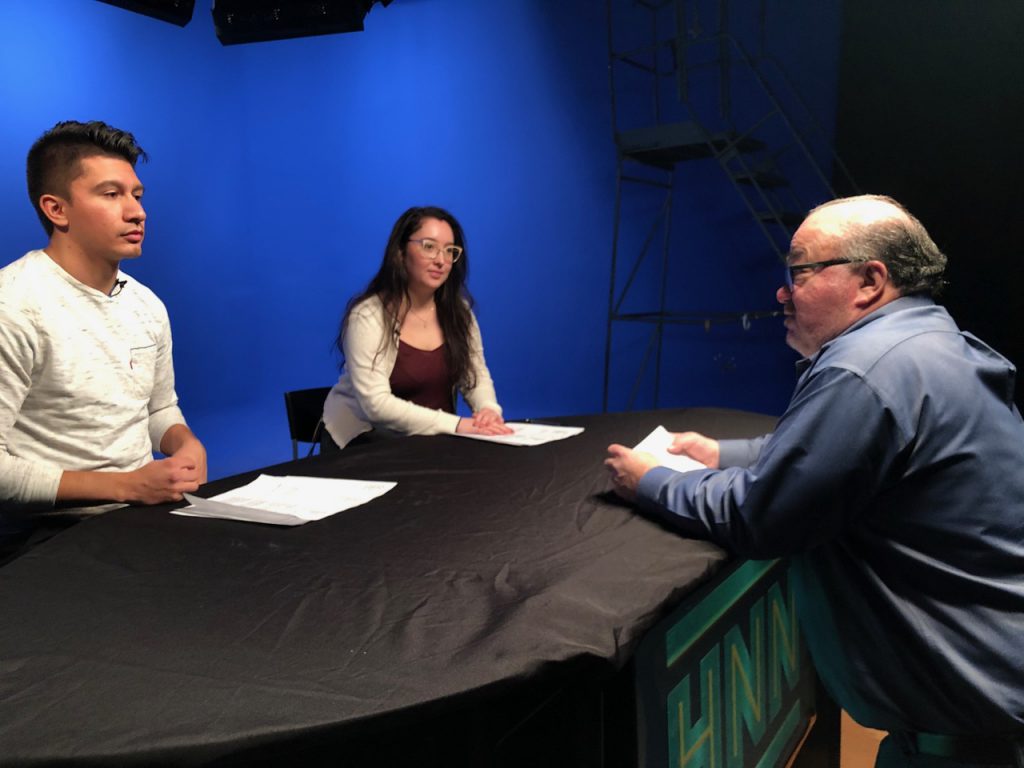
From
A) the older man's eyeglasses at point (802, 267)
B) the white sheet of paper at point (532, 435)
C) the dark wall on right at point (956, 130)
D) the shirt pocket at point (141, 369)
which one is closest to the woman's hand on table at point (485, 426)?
the white sheet of paper at point (532, 435)

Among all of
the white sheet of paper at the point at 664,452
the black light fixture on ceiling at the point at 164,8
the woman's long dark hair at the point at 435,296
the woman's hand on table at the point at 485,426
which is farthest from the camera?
the black light fixture on ceiling at the point at 164,8

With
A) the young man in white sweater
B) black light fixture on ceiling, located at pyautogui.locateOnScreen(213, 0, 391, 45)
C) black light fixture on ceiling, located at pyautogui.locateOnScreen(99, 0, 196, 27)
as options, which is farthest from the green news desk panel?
black light fixture on ceiling, located at pyautogui.locateOnScreen(99, 0, 196, 27)

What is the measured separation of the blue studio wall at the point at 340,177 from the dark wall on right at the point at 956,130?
249 mm

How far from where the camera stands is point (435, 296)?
Answer: 267cm

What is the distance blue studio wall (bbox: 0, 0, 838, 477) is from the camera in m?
3.91

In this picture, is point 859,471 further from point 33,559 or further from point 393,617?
point 33,559

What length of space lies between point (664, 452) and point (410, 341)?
3.72ft

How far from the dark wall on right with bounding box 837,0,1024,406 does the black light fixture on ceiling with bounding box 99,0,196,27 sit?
294 cm

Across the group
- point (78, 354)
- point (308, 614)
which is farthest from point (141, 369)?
point (308, 614)

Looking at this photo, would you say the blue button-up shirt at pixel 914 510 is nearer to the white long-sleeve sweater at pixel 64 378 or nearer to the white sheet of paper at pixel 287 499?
the white sheet of paper at pixel 287 499

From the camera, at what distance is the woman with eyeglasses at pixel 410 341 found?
94.5 inches

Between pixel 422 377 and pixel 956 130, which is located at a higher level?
pixel 956 130

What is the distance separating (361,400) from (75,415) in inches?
35.1

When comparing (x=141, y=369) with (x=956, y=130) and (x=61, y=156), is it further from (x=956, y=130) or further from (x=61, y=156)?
(x=956, y=130)
